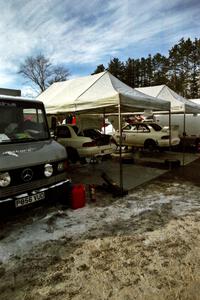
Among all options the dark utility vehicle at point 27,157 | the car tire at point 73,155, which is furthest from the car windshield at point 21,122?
the car tire at point 73,155

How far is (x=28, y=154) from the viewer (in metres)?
4.06

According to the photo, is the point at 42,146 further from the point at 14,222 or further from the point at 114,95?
the point at 114,95

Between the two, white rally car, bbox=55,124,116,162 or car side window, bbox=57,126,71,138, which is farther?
car side window, bbox=57,126,71,138

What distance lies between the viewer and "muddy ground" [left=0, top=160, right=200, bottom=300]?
2.66 metres

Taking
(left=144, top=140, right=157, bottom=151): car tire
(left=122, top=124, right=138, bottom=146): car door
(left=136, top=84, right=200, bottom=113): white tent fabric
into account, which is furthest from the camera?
(left=122, top=124, right=138, bottom=146): car door

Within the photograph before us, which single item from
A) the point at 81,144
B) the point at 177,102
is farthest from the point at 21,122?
the point at 177,102

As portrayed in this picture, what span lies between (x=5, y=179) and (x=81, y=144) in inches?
219

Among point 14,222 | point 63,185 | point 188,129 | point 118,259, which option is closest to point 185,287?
point 118,259

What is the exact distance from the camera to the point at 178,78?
138 feet

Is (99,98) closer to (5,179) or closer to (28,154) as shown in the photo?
(28,154)

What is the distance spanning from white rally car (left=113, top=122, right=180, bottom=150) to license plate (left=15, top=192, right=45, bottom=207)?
903 centimetres

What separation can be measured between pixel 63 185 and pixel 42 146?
2.75ft

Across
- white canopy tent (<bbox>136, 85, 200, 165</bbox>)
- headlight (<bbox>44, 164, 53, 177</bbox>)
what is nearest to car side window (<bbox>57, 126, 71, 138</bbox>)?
white canopy tent (<bbox>136, 85, 200, 165</bbox>)

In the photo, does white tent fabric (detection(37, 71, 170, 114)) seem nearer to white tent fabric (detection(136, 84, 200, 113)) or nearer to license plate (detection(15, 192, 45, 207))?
white tent fabric (detection(136, 84, 200, 113))
